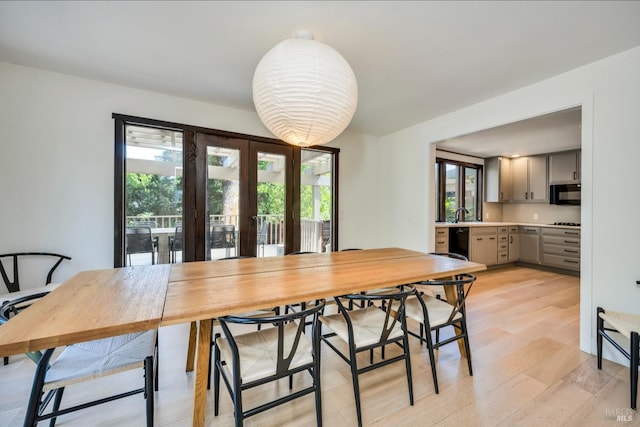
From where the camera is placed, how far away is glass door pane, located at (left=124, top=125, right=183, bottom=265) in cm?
289

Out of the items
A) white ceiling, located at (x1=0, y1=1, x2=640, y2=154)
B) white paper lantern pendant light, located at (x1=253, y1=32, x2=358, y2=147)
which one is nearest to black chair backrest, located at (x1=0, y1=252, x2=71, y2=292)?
white ceiling, located at (x1=0, y1=1, x2=640, y2=154)

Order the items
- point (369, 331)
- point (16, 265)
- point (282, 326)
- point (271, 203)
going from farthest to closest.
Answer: point (271, 203) → point (16, 265) → point (369, 331) → point (282, 326)

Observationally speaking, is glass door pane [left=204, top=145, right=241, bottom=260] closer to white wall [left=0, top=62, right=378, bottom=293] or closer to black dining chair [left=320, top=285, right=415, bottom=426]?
white wall [left=0, top=62, right=378, bottom=293]

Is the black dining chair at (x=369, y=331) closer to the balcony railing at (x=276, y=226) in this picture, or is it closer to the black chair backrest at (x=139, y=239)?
the balcony railing at (x=276, y=226)

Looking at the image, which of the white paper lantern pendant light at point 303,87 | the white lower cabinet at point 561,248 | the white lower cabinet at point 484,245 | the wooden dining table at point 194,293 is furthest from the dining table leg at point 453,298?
the white lower cabinet at point 561,248

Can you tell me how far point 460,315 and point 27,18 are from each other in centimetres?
364

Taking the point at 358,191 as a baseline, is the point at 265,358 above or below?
below

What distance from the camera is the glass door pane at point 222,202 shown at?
10.7ft

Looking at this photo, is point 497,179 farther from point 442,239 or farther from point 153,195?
point 153,195

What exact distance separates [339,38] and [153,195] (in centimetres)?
251

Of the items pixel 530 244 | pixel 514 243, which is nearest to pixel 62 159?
A: pixel 514 243

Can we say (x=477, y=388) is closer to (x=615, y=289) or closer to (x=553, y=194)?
(x=615, y=289)

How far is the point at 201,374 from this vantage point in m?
1.33

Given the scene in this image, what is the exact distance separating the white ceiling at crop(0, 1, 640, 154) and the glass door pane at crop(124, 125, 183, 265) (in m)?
0.58
